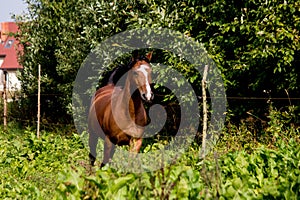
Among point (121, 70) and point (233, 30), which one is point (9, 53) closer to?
point (233, 30)

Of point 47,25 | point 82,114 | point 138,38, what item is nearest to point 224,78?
point 138,38

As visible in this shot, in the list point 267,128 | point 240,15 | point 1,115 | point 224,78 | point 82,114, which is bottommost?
point 1,115

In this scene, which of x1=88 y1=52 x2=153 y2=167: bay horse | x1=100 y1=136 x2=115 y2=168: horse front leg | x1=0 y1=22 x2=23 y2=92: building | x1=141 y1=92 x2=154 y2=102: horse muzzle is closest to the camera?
x1=141 y1=92 x2=154 y2=102: horse muzzle

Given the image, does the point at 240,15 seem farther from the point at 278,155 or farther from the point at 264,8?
the point at 278,155

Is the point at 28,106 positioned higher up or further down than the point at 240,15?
further down

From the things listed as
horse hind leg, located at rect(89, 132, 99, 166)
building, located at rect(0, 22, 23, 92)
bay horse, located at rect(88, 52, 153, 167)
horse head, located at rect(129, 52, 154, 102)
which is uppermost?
horse head, located at rect(129, 52, 154, 102)

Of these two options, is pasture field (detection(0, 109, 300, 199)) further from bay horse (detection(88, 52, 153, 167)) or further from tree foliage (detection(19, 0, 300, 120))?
tree foliage (detection(19, 0, 300, 120))

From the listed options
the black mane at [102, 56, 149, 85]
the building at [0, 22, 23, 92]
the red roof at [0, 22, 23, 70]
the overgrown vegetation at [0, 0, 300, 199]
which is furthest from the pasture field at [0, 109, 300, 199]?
the red roof at [0, 22, 23, 70]

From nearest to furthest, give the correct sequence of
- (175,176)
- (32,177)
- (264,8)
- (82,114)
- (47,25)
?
(175,176) → (32,177) → (264,8) → (82,114) → (47,25)

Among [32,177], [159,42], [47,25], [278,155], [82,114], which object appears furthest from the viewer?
[47,25]

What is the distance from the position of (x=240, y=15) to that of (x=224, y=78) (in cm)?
154

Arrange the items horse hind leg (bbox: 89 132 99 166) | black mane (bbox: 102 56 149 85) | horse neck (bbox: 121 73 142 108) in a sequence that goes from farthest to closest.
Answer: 1. horse hind leg (bbox: 89 132 99 166)
2. horse neck (bbox: 121 73 142 108)
3. black mane (bbox: 102 56 149 85)

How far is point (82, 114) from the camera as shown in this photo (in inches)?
668

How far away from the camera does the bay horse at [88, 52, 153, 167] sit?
9094mm
